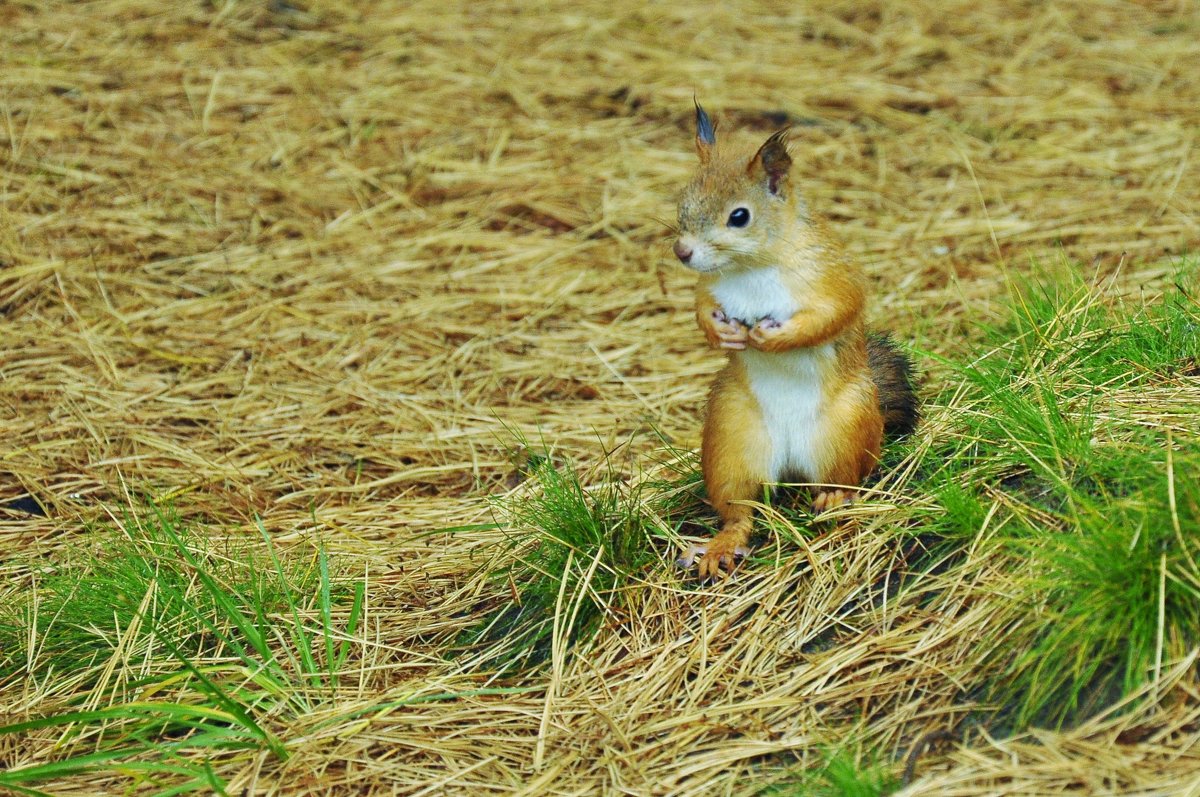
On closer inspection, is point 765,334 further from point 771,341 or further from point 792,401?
point 792,401

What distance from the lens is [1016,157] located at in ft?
16.9

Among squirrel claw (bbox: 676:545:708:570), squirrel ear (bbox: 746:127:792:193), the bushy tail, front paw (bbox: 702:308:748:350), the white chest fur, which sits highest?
squirrel ear (bbox: 746:127:792:193)

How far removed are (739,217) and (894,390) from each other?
617 millimetres

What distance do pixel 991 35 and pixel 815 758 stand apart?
4917 millimetres

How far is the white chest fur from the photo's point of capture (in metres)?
2.69

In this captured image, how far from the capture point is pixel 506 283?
15.2 feet

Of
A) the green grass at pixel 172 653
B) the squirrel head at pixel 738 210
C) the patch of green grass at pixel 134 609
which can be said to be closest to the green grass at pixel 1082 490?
the squirrel head at pixel 738 210

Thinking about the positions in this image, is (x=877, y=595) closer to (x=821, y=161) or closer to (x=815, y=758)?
(x=815, y=758)

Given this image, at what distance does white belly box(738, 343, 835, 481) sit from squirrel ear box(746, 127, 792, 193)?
0.35 m

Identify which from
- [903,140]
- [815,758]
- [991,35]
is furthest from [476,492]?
[991,35]

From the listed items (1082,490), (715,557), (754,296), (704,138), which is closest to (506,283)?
(704,138)

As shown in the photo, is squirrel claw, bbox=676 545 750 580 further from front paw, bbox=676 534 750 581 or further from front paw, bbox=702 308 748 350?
front paw, bbox=702 308 748 350

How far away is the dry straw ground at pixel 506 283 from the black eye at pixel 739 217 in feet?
2.14

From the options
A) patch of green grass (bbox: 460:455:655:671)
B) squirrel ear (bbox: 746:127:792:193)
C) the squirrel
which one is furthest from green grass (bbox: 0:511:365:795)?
squirrel ear (bbox: 746:127:792:193)
